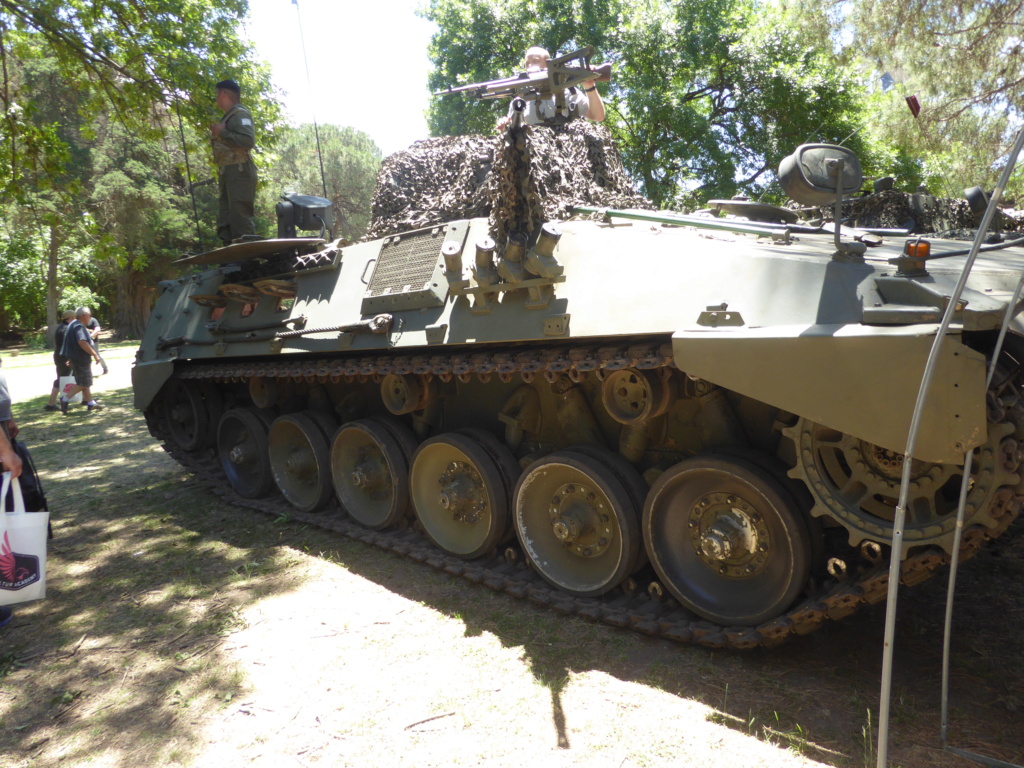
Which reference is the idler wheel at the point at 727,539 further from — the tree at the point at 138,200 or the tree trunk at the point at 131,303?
the tree trunk at the point at 131,303

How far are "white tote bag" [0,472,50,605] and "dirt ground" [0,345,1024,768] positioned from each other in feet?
1.79

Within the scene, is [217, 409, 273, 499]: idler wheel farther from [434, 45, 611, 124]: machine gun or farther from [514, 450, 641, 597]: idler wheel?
[434, 45, 611, 124]: machine gun

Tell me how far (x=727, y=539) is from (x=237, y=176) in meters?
5.55

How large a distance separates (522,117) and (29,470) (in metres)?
3.71

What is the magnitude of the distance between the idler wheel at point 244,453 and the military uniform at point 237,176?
171 centimetres

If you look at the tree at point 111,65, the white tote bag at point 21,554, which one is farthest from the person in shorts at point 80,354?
the white tote bag at point 21,554

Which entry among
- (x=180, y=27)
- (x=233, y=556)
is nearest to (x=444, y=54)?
(x=180, y=27)

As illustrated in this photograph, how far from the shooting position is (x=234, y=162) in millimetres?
7020

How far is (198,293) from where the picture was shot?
6969 mm

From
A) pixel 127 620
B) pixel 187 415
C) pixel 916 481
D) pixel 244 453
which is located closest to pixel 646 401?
pixel 916 481

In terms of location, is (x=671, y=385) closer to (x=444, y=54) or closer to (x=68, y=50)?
(x=68, y=50)

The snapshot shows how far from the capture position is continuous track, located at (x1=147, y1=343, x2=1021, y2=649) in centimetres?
318

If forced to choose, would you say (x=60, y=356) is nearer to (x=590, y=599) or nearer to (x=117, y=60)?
(x=117, y=60)

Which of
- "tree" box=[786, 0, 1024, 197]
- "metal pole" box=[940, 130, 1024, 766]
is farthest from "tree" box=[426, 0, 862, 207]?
"metal pole" box=[940, 130, 1024, 766]
